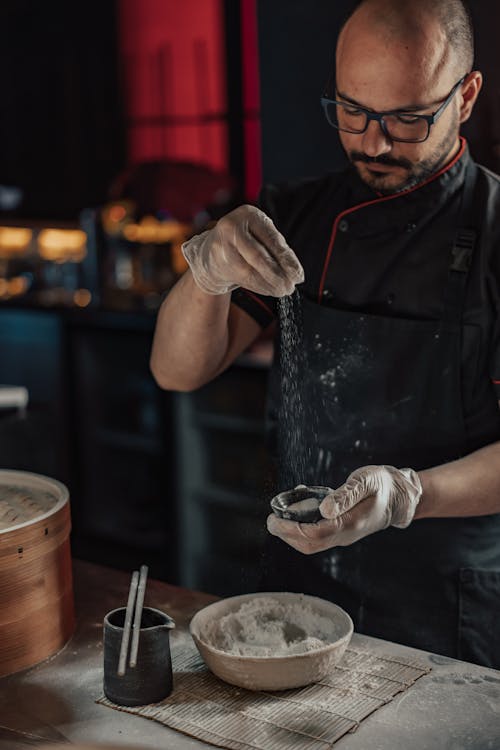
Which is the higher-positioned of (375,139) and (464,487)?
(375,139)

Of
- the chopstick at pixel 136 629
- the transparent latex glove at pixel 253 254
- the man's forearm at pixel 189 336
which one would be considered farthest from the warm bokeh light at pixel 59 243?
the chopstick at pixel 136 629

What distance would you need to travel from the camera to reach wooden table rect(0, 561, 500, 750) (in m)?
1.49

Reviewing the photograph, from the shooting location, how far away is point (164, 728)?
1531mm

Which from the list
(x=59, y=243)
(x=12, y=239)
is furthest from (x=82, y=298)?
(x=12, y=239)

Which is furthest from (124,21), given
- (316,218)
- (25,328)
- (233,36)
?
(316,218)

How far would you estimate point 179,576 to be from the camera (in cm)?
409

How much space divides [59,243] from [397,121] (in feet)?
13.7

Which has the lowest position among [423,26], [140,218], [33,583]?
[33,583]

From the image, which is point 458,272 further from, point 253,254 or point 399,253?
point 253,254

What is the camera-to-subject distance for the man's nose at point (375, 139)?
201 centimetres

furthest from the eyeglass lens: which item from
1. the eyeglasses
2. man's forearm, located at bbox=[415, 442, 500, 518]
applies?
man's forearm, located at bbox=[415, 442, 500, 518]

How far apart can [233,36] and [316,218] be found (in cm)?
338

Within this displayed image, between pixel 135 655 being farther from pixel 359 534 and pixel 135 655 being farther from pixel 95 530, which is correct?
pixel 95 530

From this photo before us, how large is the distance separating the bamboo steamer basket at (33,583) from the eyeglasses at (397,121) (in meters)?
0.93
